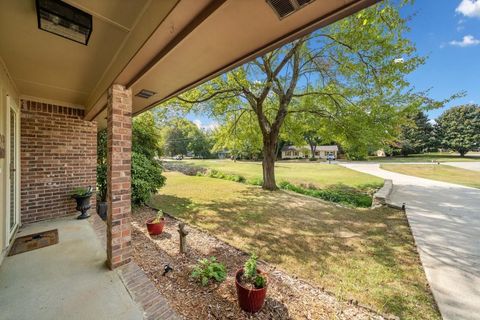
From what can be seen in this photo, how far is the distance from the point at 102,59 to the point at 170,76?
0.80 metres

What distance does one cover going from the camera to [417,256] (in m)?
3.57

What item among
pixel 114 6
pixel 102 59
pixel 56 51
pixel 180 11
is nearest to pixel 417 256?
pixel 180 11

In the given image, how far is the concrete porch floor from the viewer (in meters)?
1.93

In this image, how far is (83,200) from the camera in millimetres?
4367

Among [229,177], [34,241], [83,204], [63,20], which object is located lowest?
[34,241]

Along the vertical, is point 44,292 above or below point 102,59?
below

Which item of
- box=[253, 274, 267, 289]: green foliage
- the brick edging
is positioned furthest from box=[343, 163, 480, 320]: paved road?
the brick edging

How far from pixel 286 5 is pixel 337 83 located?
23.5 feet

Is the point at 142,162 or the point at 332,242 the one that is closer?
the point at 332,242

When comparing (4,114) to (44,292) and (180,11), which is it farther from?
(180,11)

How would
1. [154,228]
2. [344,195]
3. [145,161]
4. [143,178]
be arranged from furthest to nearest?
[344,195]
[145,161]
[143,178]
[154,228]

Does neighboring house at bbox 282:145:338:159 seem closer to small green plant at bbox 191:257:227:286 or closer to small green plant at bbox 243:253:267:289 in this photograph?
small green plant at bbox 191:257:227:286

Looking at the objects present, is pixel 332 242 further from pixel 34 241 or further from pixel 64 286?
pixel 34 241

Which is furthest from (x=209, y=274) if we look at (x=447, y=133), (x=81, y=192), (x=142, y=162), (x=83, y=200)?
(x=447, y=133)
